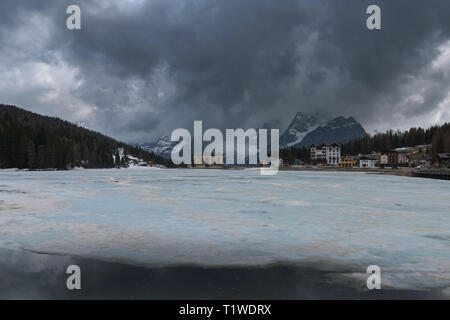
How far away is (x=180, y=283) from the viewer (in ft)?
23.0

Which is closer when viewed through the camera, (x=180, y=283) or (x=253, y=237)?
(x=180, y=283)

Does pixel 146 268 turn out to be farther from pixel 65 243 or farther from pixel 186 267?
pixel 65 243

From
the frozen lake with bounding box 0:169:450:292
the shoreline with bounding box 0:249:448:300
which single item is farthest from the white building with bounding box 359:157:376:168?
the shoreline with bounding box 0:249:448:300

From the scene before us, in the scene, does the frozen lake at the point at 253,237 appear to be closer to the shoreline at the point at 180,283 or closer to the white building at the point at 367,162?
the shoreline at the point at 180,283

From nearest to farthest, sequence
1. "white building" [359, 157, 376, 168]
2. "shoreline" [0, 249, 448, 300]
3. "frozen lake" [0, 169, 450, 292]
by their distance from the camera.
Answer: "shoreline" [0, 249, 448, 300], "frozen lake" [0, 169, 450, 292], "white building" [359, 157, 376, 168]

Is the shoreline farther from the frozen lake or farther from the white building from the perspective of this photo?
the white building

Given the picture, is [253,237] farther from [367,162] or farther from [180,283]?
[367,162]

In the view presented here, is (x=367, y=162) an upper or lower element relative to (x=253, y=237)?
upper

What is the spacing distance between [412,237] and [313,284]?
652cm

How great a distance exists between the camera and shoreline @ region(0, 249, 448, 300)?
6418 millimetres

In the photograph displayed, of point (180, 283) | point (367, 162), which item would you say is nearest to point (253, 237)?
point (180, 283)

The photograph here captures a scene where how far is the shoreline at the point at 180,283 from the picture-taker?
6418 mm
